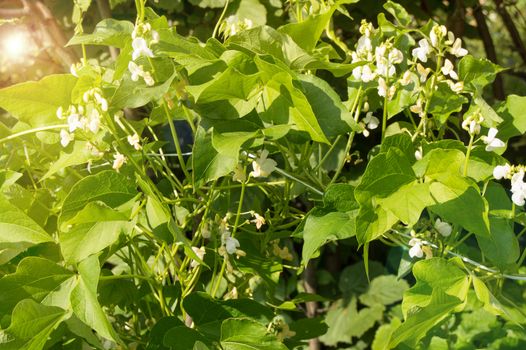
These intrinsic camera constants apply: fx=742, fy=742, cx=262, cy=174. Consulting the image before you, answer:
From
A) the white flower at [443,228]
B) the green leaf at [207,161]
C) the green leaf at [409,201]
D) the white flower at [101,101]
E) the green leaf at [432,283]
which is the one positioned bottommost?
the white flower at [443,228]

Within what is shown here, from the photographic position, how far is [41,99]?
0.82 metres

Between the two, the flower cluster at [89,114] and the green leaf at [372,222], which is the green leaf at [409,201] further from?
the flower cluster at [89,114]

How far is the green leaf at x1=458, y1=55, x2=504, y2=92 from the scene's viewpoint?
84 cm

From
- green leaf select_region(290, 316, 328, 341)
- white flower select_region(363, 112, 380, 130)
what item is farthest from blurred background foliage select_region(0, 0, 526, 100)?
green leaf select_region(290, 316, 328, 341)

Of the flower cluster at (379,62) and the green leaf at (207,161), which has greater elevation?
the flower cluster at (379,62)

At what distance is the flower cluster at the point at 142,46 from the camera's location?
0.70 metres

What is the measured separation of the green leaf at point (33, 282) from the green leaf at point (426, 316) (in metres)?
0.35

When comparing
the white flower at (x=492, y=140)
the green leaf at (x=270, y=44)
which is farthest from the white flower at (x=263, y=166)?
the white flower at (x=492, y=140)

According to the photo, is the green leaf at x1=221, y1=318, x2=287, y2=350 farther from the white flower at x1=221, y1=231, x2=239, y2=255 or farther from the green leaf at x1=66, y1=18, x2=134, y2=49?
the green leaf at x1=66, y1=18, x2=134, y2=49

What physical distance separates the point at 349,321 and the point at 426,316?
1.40 meters

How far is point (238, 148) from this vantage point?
0.70m

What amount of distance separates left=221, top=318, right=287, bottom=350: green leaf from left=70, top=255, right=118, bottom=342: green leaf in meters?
0.11

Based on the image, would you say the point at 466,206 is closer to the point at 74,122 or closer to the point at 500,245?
the point at 500,245

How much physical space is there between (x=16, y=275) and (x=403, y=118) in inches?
52.5
